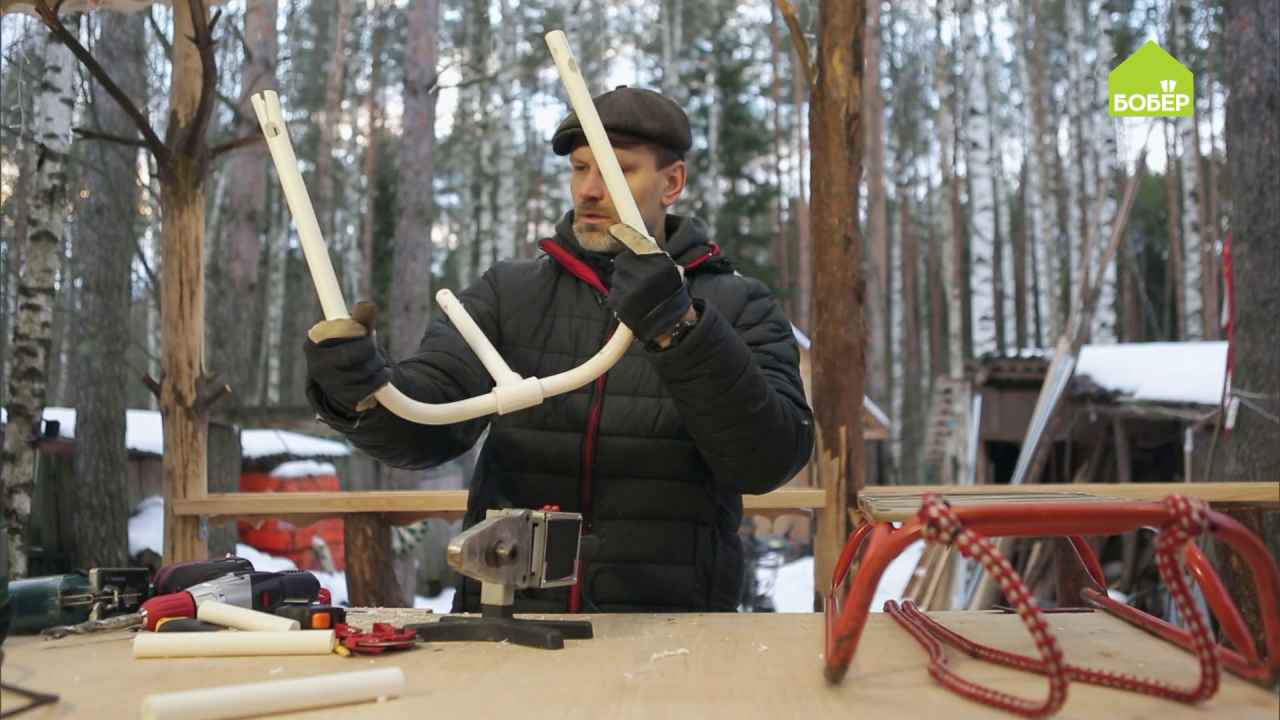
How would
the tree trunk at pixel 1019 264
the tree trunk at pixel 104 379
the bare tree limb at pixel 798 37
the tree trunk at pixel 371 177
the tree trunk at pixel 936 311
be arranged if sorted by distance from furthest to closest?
the tree trunk at pixel 1019 264
the tree trunk at pixel 936 311
the tree trunk at pixel 371 177
the tree trunk at pixel 104 379
the bare tree limb at pixel 798 37

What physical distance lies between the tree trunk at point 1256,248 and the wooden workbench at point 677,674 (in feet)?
15.2

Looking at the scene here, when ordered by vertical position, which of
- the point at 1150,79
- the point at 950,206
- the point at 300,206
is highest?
the point at 950,206

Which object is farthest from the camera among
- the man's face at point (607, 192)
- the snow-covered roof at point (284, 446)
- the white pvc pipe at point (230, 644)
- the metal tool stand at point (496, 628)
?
the snow-covered roof at point (284, 446)

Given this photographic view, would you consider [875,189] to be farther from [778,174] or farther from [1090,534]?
[1090,534]

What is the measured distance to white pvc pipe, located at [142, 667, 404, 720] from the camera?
3.73 feet

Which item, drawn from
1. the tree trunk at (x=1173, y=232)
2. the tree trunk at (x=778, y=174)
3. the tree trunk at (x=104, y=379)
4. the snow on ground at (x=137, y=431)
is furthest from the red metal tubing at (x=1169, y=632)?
the tree trunk at (x=1173, y=232)

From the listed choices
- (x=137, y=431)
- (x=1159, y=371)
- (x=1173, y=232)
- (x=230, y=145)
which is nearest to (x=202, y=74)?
(x=230, y=145)

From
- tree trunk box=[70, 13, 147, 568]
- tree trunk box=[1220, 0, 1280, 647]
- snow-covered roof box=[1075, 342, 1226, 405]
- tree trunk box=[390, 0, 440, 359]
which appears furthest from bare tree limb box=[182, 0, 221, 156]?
snow-covered roof box=[1075, 342, 1226, 405]

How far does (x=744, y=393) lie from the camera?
203 centimetres

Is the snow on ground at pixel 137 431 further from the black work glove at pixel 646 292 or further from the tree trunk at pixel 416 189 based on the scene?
the black work glove at pixel 646 292

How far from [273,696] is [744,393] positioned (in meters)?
1.05

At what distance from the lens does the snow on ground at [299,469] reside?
1334 cm

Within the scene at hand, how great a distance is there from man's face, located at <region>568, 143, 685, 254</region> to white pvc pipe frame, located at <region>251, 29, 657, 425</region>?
606mm

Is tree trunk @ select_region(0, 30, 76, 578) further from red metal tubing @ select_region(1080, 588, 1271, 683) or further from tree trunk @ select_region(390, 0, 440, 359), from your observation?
red metal tubing @ select_region(1080, 588, 1271, 683)
